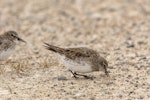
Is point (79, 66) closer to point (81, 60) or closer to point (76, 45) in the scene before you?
point (81, 60)

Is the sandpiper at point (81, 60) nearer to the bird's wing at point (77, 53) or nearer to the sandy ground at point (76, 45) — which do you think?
the bird's wing at point (77, 53)

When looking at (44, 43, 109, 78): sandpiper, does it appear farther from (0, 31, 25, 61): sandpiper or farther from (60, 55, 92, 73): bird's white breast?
(0, 31, 25, 61): sandpiper

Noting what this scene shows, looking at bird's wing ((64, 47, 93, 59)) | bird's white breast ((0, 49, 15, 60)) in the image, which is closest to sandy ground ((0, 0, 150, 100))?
bird's white breast ((0, 49, 15, 60))

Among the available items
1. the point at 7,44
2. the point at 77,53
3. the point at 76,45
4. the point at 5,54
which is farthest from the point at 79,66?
the point at 76,45

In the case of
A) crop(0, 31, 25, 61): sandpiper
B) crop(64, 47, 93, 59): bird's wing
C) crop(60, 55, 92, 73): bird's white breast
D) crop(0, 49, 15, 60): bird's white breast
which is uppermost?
crop(0, 31, 25, 61): sandpiper

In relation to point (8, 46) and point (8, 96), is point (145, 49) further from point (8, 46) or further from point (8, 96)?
point (8, 96)

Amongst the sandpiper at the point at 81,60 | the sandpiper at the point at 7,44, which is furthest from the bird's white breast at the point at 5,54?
the sandpiper at the point at 81,60
